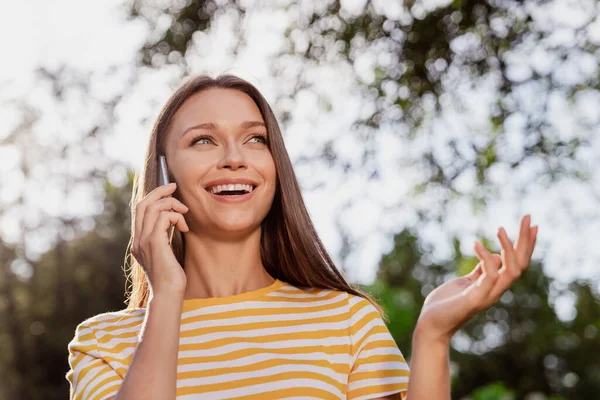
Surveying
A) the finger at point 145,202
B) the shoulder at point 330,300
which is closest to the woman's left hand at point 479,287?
the shoulder at point 330,300

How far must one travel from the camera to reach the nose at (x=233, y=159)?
2.86m

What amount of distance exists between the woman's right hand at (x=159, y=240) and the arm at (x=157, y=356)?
0.14 ft

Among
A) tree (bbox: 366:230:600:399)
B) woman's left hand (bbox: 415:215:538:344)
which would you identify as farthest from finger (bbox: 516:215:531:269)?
tree (bbox: 366:230:600:399)

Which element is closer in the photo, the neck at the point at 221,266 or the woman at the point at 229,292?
the woman at the point at 229,292

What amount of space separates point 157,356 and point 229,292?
0.56 metres

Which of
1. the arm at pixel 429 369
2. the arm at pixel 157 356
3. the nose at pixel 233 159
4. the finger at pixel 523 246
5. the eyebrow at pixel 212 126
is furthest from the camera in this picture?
the eyebrow at pixel 212 126

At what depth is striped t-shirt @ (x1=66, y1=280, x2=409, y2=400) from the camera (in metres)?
2.77

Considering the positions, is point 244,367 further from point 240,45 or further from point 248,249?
point 240,45

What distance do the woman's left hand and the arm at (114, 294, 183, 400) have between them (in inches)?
25.7

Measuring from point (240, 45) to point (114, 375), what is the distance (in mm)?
5277

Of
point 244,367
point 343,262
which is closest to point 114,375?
point 244,367

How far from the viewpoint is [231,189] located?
2873mm

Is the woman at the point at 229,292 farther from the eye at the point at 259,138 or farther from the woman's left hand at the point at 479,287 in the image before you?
the woman's left hand at the point at 479,287

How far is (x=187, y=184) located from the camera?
2.92 meters
